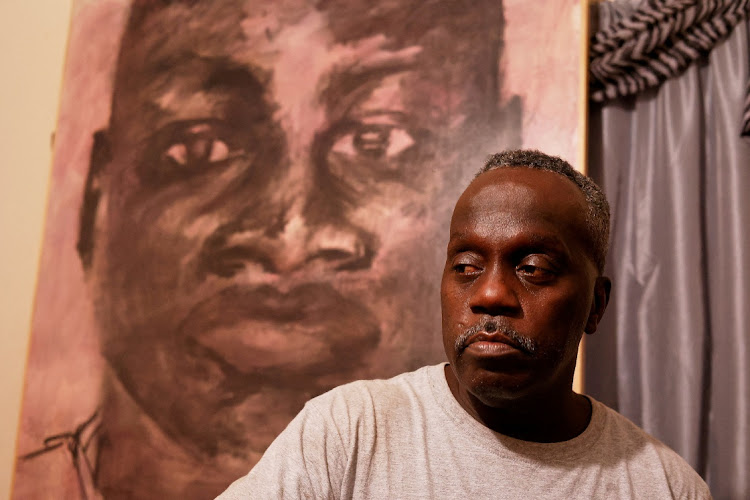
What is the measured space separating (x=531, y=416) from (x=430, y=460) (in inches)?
6.3

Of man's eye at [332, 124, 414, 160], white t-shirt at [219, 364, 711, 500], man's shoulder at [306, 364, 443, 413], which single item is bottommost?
white t-shirt at [219, 364, 711, 500]

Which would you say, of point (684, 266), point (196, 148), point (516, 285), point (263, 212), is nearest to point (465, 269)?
point (516, 285)

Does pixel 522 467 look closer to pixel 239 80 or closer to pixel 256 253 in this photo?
pixel 256 253

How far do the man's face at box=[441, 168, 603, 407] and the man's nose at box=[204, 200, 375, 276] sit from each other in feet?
1.70

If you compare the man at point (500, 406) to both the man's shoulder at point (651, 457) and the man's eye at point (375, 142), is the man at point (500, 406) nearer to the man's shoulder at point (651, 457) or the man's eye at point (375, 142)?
the man's shoulder at point (651, 457)

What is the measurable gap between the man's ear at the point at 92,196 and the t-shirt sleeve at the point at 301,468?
0.99m

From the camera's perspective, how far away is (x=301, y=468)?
851 mm

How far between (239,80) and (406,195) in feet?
1.75

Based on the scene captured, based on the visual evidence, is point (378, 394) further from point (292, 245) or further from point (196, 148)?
point (196, 148)

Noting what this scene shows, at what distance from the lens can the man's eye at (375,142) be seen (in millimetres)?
1466

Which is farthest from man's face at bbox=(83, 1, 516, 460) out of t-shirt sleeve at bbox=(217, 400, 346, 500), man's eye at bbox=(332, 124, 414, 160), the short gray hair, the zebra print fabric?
t-shirt sleeve at bbox=(217, 400, 346, 500)

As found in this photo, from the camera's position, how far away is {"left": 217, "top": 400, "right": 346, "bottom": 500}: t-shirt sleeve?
2.74 feet

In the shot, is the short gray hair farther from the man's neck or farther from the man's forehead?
the man's neck

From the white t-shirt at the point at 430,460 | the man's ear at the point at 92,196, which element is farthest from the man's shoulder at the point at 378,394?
the man's ear at the point at 92,196
